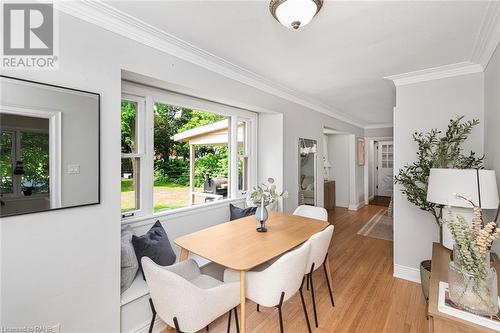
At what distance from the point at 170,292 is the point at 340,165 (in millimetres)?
6310

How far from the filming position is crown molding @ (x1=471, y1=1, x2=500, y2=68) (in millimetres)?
1621

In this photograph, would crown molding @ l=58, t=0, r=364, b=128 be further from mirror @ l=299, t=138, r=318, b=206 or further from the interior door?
the interior door

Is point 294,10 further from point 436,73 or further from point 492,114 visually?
point 436,73

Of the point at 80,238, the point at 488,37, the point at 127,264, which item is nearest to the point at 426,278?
the point at 488,37

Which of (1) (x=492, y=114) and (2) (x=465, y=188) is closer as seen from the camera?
(2) (x=465, y=188)

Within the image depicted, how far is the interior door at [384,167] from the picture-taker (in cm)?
795

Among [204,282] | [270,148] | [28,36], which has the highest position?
[28,36]

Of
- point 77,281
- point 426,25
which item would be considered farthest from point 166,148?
point 426,25

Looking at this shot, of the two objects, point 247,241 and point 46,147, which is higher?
point 46,147

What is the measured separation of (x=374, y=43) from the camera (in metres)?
2.10

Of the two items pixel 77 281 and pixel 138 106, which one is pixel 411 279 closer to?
pixel 77 281

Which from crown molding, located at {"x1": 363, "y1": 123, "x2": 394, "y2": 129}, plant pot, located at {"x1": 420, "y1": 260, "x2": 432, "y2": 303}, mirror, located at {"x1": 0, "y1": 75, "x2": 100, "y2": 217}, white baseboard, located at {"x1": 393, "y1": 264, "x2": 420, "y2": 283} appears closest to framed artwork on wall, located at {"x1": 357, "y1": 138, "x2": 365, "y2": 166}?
crown molding, located at {"x1": 363, "y1": 123, "x2": 394, "y2": 129}

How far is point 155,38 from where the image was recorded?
6.41 feet

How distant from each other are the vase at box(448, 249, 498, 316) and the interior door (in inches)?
297
